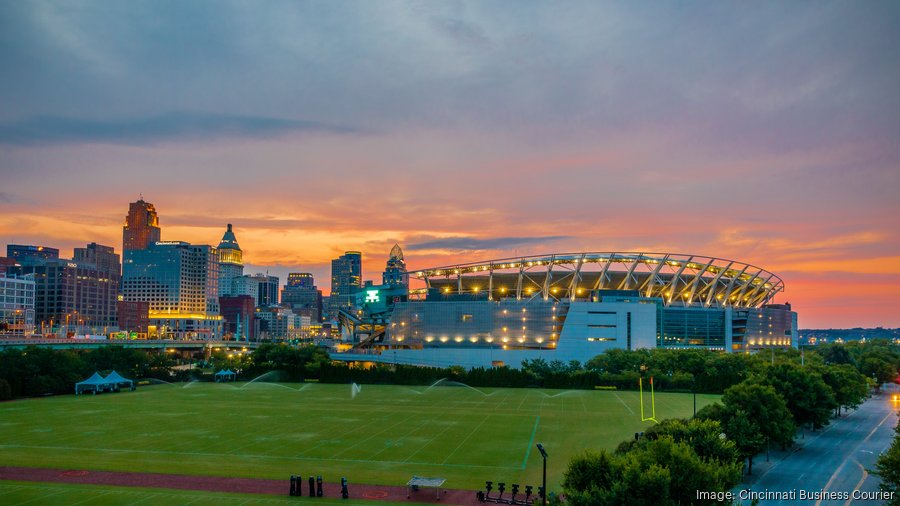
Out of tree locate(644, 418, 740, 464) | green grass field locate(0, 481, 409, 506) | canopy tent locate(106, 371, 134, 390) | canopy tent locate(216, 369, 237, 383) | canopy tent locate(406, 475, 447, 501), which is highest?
tree locate(644, 418, 740, 464)

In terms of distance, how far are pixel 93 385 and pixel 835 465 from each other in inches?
3928

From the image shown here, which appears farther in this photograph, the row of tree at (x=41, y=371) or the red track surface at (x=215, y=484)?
the row of tree at (x=41, y=371)

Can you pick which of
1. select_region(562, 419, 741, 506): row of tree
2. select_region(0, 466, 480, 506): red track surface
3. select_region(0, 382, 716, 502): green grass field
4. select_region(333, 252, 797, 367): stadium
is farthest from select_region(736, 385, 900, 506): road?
select_region(333, 252, 797, 367): stadium

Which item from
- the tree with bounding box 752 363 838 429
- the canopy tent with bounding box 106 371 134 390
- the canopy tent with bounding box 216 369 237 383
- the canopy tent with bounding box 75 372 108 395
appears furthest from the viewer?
the canopy tent with bounding box 216 369 237 383

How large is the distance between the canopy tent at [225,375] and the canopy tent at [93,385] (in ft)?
78.4

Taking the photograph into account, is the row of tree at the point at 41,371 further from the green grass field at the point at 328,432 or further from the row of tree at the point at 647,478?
the row of tree at the point at 647,478

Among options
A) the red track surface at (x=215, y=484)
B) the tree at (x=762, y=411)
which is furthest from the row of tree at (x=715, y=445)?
the red track surface at (x=215, y=484)

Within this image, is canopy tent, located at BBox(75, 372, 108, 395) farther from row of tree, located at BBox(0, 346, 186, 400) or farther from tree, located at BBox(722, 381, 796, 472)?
tree, located at BBox(722, 381, 796, 472)

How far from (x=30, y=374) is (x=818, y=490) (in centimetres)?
10139

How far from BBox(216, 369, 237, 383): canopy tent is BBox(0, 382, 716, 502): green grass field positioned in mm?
Result: 22159

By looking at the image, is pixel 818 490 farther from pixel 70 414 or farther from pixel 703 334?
pixel 703 334

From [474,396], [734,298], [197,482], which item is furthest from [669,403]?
[734,298]

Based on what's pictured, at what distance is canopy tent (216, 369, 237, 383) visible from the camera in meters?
127

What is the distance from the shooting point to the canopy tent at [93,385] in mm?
102062
